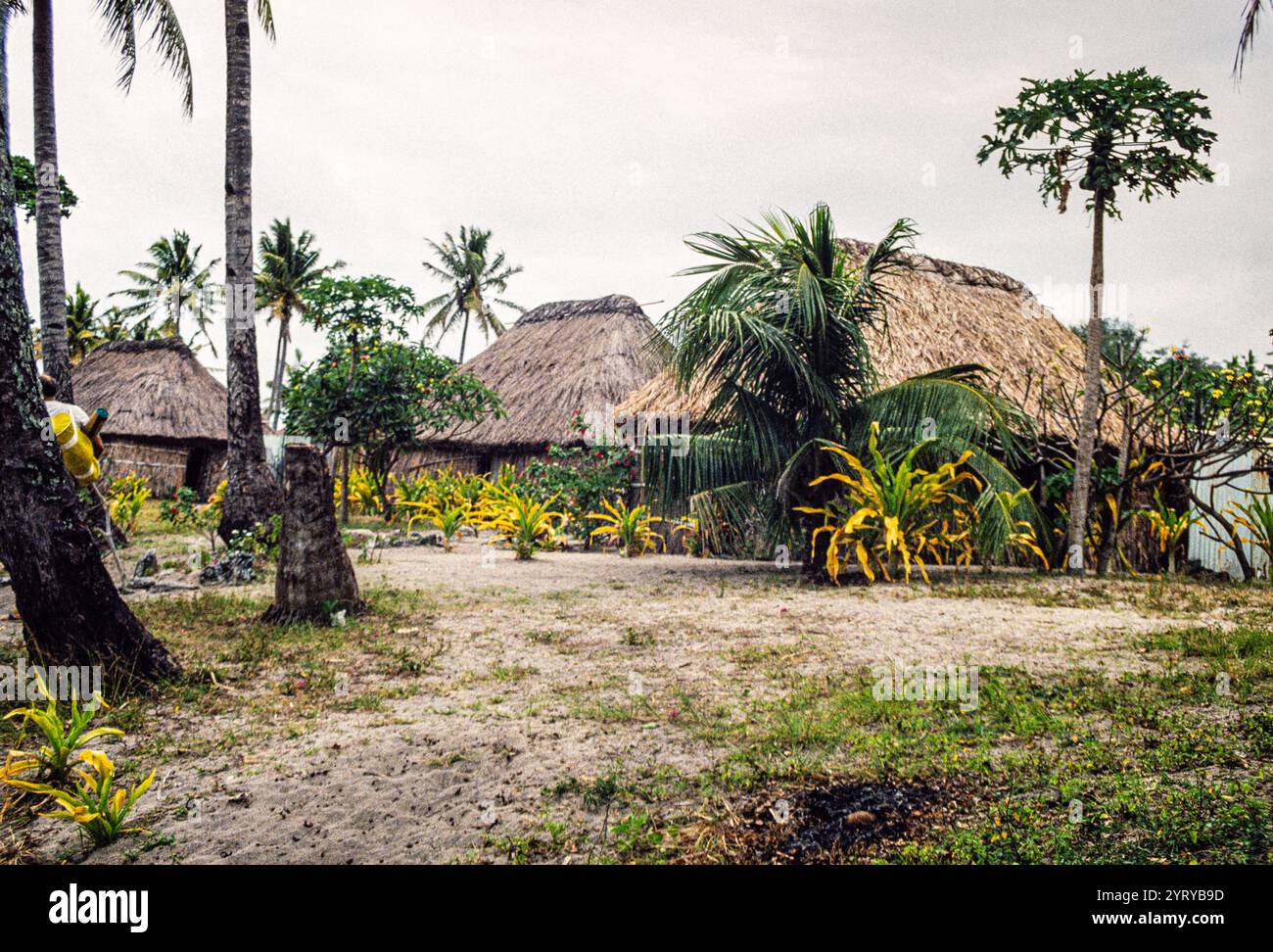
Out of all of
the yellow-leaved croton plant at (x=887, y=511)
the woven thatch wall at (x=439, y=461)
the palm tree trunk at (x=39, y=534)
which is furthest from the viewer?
the woven thatch wall at (x=439, y=461)

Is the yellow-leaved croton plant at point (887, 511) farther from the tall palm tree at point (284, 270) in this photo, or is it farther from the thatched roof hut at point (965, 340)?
the tall palm tree at point (284, 270)

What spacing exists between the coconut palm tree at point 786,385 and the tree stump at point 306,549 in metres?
3.71

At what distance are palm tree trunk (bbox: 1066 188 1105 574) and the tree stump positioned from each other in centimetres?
713

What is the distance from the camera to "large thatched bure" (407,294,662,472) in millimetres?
17891

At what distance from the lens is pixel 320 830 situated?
2934 mm

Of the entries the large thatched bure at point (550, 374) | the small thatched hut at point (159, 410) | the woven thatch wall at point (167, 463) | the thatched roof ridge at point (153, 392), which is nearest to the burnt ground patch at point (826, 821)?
the large thatched bure at point (550, 374)

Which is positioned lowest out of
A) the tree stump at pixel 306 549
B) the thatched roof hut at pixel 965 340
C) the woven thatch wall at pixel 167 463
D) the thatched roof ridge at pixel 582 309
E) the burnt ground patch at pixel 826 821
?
the burnt ground patch at pixel 826 821

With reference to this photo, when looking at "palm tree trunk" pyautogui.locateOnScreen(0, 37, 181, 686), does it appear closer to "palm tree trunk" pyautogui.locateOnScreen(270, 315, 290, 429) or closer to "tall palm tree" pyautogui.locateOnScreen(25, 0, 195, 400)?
"tall palm tree" pyautogui.locateOnScreen(25, 0, 195, 400)

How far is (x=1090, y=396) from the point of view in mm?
8852

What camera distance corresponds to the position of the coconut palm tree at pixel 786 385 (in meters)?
8.28

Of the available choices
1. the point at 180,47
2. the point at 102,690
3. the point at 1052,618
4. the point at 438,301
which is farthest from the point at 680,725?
the point at 438,301

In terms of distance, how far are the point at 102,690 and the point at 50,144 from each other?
8.37 metres

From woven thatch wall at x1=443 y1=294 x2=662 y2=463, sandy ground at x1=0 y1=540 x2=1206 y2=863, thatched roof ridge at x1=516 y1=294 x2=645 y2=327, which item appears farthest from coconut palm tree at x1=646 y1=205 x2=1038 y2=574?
thatched roof ridge at x1=516 y1=294 x2=645 y2=327
